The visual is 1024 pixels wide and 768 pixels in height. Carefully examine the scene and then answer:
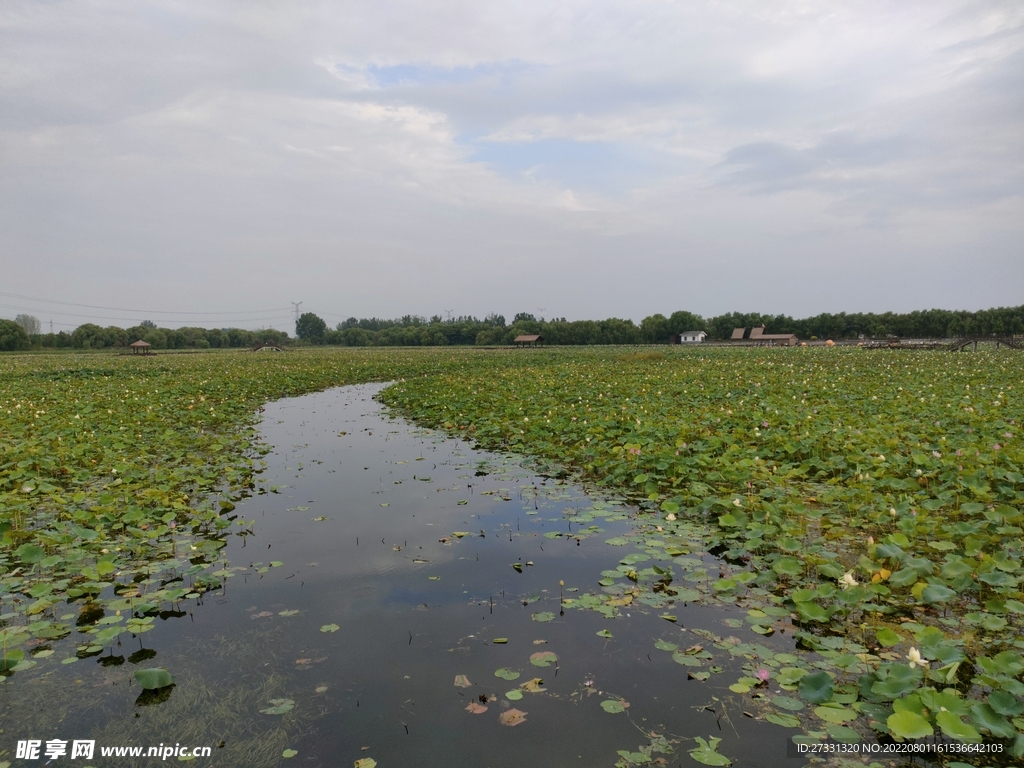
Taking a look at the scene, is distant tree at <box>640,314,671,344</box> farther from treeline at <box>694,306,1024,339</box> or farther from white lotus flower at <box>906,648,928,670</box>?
white lotus flower at <box>906,648,928,670</box>

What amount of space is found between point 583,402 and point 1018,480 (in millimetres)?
8690

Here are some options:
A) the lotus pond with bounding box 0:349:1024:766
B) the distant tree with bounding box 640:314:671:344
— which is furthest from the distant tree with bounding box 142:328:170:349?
the lotus pond with bounding box 0:349:1024:766

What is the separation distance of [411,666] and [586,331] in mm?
102376

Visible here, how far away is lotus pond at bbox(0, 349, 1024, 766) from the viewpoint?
311 centimetres

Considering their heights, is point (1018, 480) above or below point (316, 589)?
above

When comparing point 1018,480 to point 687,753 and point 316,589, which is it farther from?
point 316,589

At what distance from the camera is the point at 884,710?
10.0 ft

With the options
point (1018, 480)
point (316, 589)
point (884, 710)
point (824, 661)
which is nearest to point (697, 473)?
point (1018, 480)

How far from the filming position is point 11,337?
78.5m

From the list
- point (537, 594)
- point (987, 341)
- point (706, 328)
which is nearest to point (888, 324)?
point (706, 328)

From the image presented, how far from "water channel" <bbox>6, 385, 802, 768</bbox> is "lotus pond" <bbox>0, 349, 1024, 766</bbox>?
0.02m

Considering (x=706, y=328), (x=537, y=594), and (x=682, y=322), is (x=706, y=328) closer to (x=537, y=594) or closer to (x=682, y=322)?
(x=682, y=322)

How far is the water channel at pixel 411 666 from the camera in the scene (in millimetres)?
3061

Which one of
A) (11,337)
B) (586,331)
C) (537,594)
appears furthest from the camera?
(586,331)
